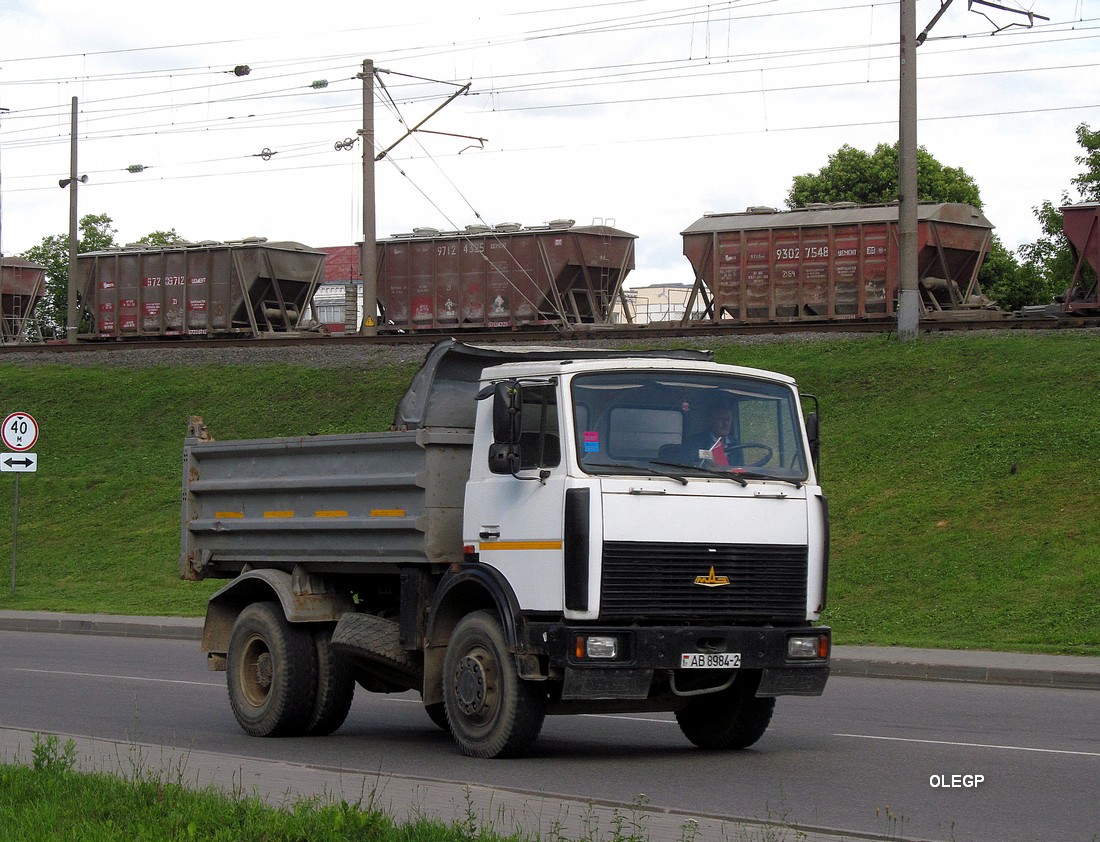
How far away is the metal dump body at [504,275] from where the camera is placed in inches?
1524

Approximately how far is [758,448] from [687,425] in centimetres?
56

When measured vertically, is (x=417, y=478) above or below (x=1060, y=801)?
above

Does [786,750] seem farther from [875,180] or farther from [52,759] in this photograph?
[875,180]

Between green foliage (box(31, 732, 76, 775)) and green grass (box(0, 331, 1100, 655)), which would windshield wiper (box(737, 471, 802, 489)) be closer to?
green foliage (box(31, 732, 76, 775))

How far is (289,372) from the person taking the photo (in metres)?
36.8

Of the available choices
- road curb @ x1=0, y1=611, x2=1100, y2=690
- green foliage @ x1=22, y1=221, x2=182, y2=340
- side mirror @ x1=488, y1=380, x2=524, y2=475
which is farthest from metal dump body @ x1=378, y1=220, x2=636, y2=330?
green foliage @ x1=22, y1=221, x2=182, y2=340

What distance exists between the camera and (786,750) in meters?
10.5

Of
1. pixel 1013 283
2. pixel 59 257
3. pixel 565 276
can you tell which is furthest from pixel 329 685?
pixel 59 257

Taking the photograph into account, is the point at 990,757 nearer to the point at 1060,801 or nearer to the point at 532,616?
the point at 1060,801

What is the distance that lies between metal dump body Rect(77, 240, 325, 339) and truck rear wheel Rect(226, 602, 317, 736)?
102 ft

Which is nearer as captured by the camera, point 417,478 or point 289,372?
point 417,478

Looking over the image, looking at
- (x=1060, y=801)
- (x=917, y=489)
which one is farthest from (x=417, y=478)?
(x=917, y=489)

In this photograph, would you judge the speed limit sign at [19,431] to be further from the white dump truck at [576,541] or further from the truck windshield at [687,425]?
the truck windshield at [687,425]

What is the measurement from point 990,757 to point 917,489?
41.5 feet
